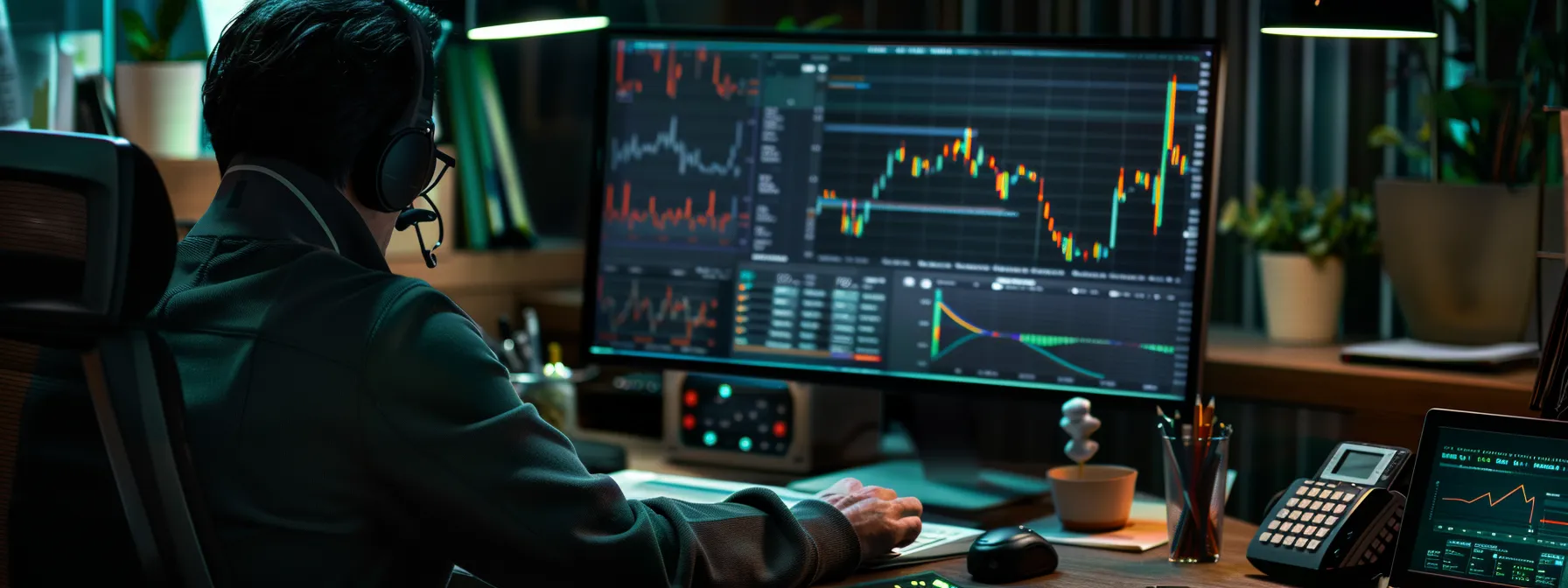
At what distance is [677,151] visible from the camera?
170 centimetres

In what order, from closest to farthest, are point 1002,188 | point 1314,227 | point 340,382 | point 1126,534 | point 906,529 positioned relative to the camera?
point 340,382 → point 906,529 → point 1126,534 → point 1002,188 → point 1314,227

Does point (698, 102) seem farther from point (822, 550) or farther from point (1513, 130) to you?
point (1513, 130)

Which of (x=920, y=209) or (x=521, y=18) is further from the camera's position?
(x=521, y=18)

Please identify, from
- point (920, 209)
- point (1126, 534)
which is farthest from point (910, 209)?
point (1126, 534)

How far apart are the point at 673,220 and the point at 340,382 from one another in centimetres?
77

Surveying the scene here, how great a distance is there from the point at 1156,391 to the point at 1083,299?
0.39ft

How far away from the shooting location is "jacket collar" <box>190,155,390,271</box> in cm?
105

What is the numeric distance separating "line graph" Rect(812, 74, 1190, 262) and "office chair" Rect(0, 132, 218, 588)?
2.87 feet

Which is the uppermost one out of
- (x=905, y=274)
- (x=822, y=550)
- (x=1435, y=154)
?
(x=1435, y=154)

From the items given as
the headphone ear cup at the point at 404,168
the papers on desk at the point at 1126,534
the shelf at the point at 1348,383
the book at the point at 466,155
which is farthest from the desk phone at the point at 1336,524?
the book at the point at 466,155

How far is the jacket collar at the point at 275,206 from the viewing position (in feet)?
3.44

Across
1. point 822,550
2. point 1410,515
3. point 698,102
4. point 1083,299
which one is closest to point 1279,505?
point 1410,515

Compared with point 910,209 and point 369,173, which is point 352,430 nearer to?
point 369,173

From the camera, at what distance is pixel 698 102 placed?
1.69 metres
